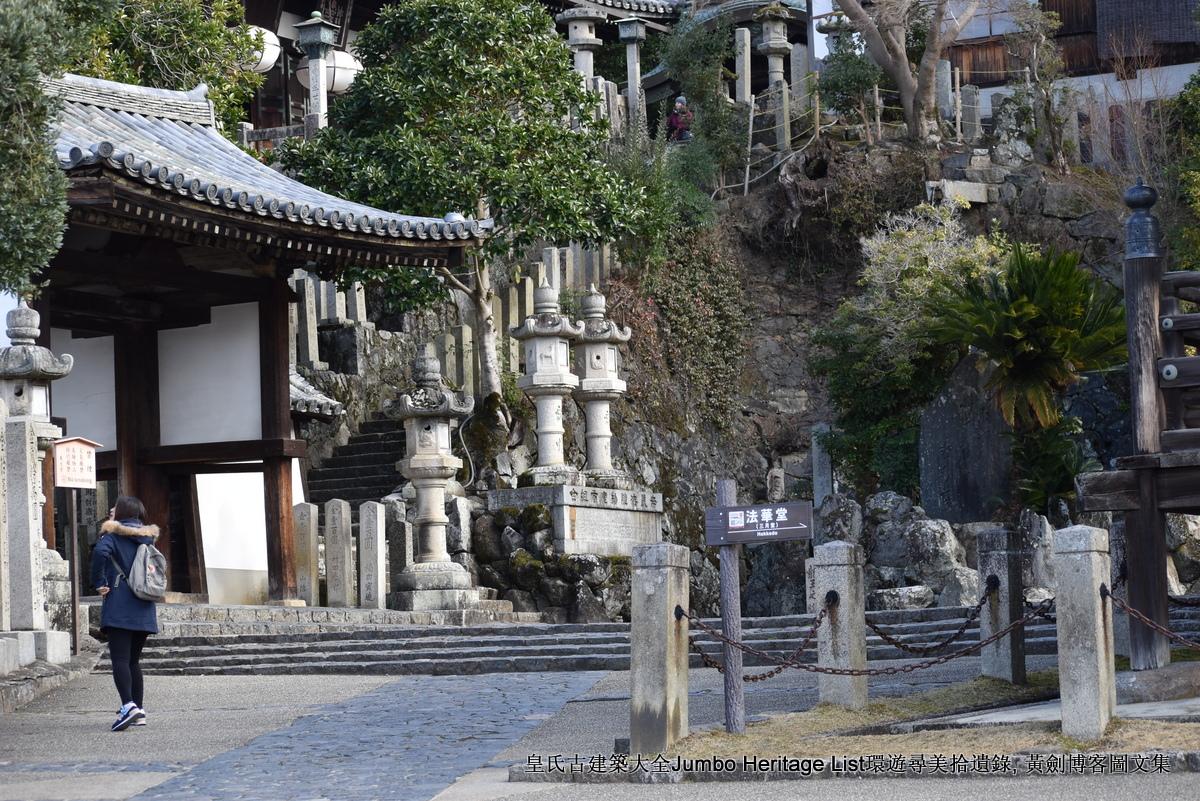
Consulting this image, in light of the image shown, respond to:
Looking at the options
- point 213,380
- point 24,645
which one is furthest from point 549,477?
point 24,645

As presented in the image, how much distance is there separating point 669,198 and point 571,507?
449 inches

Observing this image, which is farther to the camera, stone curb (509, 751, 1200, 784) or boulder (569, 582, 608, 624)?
boulder (569, 582, 608, 624)

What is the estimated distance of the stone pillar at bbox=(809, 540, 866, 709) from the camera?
1001 centimetres

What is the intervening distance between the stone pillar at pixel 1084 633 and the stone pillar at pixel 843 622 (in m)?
1.53

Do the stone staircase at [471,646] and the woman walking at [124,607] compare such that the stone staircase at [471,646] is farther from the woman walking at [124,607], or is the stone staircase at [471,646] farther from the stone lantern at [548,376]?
the stone lantern at [548,376]

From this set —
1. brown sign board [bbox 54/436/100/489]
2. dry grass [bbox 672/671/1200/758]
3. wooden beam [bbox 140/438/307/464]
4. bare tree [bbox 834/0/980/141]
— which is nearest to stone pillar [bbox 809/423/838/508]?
bare tree [bbox 834/0/980/141]

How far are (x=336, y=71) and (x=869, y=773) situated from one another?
2475 centimetres

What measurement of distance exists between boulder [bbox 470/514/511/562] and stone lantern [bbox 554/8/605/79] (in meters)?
16.5

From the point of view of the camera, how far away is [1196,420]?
34.9 ft

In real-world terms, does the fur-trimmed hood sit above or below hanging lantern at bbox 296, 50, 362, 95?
below

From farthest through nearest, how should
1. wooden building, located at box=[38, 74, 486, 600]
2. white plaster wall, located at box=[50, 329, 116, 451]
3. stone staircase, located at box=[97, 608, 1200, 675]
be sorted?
1. white plaster wall, located at box=[50, 329, 116, 451]
2. wooden building, located at box=[38, 74, 486, 600]
3. stone staircase, located at box=[97, 608, 1200, 675]

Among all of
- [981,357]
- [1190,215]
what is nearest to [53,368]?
[981,357]

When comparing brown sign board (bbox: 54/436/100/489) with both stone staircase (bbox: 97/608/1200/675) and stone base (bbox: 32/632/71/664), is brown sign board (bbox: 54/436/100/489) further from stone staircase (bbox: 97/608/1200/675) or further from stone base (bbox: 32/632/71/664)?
stone staircase (bbox: 97/608/1200/675)

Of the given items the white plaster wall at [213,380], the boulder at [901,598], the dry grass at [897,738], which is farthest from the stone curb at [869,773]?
the white plaster wall at [213,380]
